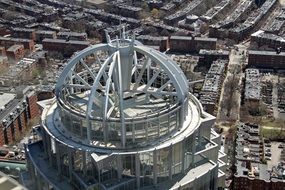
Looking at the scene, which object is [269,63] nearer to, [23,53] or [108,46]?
[23,53]

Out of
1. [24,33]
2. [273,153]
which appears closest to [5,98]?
[24,33]

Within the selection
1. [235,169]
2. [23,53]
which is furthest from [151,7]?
[235,169]

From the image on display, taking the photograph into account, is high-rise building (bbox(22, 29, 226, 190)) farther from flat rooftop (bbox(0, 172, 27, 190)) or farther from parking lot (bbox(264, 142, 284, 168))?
parking lot (bbox(264, 142, 284, 168))

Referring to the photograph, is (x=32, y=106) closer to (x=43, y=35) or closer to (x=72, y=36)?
(x=72, y=36)

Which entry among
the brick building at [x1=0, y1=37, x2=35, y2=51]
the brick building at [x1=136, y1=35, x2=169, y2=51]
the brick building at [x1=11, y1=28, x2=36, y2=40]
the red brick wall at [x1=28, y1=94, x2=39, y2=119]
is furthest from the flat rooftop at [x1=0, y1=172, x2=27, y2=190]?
the brick building at [x1=11, y1=28, x2=36, y2=40]

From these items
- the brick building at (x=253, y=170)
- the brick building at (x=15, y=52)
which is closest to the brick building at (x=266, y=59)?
the brick building at (x=253, y=170)

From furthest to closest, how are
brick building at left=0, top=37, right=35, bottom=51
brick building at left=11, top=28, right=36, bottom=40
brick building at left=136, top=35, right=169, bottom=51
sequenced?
brick building at left=11, top=28, right=36, bottom=40 < brick building at left=136, top=35, right=169, bottom=51 < brick building at left=0, top=37, right=35, bottom=51

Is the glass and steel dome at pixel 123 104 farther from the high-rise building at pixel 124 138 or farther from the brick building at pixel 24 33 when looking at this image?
the brick building at pixel 24 33

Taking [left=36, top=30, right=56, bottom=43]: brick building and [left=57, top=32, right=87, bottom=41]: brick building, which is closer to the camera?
[left=57, top=32, right=87, bottom=41]: brick building
